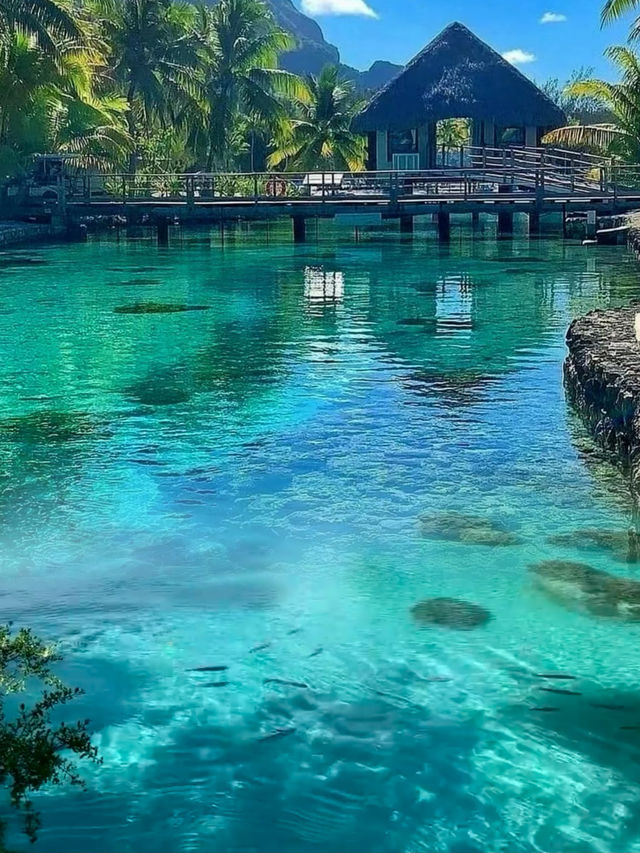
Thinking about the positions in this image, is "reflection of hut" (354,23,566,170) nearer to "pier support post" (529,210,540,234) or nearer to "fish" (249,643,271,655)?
"pier support post" (529,210,540,234)

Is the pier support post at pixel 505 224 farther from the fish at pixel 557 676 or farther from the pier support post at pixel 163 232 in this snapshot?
the fish at pixel 557 676

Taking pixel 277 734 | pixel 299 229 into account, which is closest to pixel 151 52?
pixel 299 229

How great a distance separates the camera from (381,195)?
3344 centimetres

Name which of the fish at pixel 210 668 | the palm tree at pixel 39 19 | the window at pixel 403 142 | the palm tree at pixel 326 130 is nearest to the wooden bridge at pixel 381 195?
the window at pixel 403 142

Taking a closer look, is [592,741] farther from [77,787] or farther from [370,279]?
[370,279]

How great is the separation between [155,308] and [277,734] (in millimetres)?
16295

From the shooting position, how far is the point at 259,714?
5469 mm

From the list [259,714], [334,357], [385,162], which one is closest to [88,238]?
[385,162]

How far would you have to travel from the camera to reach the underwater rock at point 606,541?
755 centimetres

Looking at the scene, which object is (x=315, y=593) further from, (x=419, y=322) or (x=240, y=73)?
(x=240, y=73)

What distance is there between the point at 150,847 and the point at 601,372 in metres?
7.43

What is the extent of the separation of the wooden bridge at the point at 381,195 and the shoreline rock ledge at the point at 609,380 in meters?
18.9

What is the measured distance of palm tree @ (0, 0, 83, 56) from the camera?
93.7 ft

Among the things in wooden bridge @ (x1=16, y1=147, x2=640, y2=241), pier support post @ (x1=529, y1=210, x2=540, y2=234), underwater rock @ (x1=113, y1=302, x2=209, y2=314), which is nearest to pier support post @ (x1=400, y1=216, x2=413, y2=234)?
wooden bridge @ (x1=16, y1=147, x2=640, y2=241)
